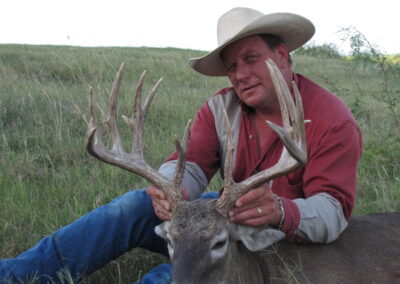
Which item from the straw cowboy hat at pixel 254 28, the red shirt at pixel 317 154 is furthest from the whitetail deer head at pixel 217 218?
the straw cowboy hat at pixel 254 28

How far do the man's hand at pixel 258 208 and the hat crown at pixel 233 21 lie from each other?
44.3 inches

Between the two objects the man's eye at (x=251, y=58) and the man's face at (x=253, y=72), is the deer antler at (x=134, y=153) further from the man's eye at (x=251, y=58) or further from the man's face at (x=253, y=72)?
the man's eye at (x=251, y=58)

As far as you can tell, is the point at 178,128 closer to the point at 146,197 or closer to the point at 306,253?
the point at 146,197

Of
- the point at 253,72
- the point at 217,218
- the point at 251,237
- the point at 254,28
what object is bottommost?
the point at 251,237

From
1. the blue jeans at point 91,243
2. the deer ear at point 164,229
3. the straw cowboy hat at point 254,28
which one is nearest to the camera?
the deer ear at point 164,229

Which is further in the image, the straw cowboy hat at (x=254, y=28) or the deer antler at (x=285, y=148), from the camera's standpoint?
the straw cowboy hat at (x=254, y=28)

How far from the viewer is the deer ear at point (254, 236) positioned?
9.32ft

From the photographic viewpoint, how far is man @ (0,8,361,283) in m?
2.95

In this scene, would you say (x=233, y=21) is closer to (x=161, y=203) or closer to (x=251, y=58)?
(x=251, y=58)

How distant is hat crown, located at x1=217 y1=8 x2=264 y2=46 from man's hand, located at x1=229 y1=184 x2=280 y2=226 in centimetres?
113

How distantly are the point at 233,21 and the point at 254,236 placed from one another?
147cm

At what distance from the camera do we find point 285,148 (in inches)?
109

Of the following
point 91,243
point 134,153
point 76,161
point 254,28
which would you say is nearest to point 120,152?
point 134,153

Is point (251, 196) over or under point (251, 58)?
under
